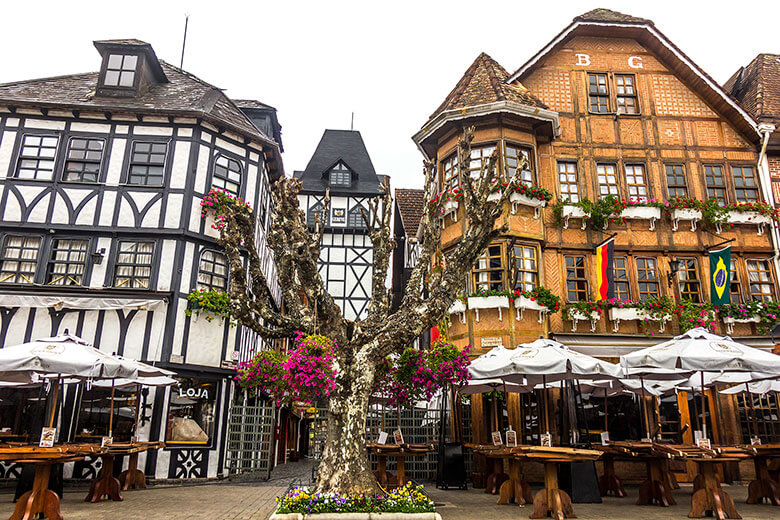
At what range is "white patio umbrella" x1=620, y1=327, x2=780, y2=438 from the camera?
29.9 feet

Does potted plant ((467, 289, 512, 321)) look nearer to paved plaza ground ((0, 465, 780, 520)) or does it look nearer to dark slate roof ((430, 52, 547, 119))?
paved plaza ground ((0, 465, 780, 520))

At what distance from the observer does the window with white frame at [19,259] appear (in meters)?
15.3

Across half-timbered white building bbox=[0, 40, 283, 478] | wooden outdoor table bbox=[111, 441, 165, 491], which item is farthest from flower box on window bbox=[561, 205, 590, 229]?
wooden outdoor table bbox=[111, 441, 165, 491]

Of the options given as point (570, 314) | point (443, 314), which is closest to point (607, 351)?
point (570, 314)

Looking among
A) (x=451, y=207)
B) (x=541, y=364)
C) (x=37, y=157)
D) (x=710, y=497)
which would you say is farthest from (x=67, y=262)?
(x=710, y=497)

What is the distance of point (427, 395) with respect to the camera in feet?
38.5

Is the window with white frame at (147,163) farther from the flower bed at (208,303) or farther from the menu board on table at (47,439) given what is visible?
the menu board on table at (47,439)

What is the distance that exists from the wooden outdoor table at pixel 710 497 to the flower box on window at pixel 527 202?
8.73 m

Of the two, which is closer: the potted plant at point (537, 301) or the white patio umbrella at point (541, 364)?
the white patio umbrella at point (541, 364)

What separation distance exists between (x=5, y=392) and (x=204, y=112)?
351 inches

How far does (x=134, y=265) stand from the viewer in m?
15.6

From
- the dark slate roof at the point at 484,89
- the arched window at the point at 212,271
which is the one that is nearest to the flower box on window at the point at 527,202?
the dark slate roof at the point at 484,89

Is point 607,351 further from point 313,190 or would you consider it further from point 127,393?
point 313,190

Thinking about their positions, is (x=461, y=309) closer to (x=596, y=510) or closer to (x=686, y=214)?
(x=596, y=510)
